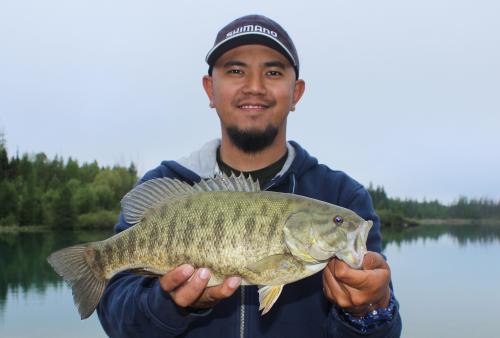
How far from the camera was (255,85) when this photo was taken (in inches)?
168

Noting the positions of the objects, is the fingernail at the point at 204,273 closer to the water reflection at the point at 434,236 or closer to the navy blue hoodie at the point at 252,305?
the navy blue hoodie at the point at 252,305

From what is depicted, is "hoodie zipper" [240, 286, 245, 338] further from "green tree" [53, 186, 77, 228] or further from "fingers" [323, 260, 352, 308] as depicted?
"green tree" [53, 186, 77, 228]

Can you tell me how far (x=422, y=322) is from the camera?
68.5 feet

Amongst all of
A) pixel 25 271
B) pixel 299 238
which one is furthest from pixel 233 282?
pixel 25 271

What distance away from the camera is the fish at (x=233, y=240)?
10.8 feet

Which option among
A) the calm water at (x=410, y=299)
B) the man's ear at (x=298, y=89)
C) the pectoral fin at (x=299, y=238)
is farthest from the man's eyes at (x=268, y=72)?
the calm water at (x=410, y=299)

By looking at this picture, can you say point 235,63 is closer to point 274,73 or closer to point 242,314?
point 274,73

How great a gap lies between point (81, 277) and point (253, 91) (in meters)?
1.84

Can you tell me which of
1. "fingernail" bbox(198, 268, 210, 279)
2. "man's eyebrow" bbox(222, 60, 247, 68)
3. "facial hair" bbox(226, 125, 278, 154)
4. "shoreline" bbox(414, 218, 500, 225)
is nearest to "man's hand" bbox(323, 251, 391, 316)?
"fingernail" bbox(198, 268, 210, 279)

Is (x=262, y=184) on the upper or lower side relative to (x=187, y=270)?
upper

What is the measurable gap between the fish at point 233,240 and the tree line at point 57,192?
71.2 m

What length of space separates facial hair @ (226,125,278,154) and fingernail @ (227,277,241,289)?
1395mm

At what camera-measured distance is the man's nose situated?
425 centimetres

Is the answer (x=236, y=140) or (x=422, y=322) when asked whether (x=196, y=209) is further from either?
(x=422, y=322)
